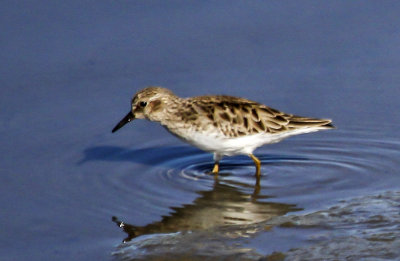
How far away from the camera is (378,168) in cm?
941


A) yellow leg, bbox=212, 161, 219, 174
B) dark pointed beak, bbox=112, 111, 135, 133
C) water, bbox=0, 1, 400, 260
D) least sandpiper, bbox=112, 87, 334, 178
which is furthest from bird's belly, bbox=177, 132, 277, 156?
dark pointed beak, bbox=112, 111, 135, 133

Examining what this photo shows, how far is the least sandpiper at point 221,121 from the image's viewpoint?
9656 millimetres

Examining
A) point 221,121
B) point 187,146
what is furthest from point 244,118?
point 187,146

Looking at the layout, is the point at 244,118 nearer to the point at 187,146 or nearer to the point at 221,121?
the point at 221,121

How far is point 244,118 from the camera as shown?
977 centimetres

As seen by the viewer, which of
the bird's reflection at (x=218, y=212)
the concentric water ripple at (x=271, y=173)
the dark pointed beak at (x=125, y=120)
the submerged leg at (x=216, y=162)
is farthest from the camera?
the dark pointed beak at (x=125, y=120)

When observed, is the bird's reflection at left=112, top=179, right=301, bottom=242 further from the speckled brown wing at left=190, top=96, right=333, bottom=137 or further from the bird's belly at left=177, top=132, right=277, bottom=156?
the speckled brown wing at left=190, top=96, right=333, bottom=137

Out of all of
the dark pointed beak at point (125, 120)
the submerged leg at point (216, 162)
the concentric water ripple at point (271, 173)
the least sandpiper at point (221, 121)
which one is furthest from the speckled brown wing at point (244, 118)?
the dark pointed beak at point (125, 120)

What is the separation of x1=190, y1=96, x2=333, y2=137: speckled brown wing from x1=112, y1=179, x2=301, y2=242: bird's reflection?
0.74 m

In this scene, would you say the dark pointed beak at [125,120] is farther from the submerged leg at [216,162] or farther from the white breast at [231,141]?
the submerged leg at [216,162]

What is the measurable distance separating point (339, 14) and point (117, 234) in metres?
5.92

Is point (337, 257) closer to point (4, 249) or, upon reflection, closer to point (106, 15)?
point (4, 249)

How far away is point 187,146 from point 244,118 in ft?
3.36

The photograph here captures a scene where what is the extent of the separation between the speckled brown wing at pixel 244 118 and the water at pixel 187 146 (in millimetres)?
450
